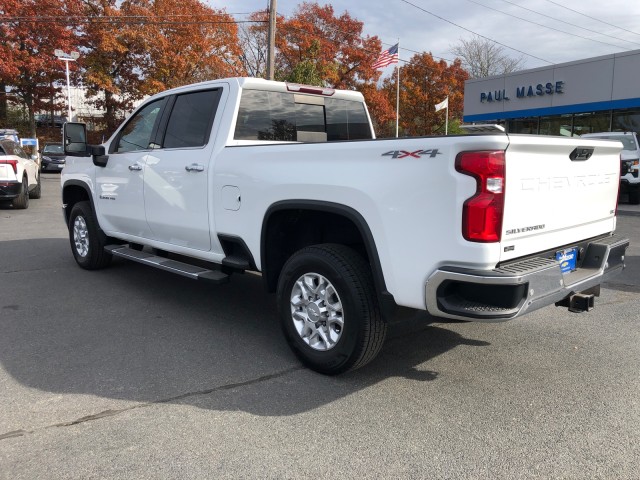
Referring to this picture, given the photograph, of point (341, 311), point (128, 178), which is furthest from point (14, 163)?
point (341, 311)

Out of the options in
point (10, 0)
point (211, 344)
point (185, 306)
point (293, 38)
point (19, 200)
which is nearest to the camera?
point (211, 344)

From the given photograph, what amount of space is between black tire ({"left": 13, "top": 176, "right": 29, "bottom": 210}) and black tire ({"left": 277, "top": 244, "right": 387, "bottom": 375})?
1177cm

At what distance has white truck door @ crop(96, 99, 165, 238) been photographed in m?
5.62

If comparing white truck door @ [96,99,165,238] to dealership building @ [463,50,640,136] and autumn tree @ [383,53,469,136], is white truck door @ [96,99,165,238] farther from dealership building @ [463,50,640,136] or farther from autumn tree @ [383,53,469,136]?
autumn tree @ [383,53,469,136]


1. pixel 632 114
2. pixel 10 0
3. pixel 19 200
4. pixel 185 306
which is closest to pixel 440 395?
pixel 185 306

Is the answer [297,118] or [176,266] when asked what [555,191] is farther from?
[176,266]

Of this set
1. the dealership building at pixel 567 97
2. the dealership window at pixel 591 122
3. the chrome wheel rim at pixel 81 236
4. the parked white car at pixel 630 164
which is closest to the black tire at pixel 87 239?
the chrome wheel rim at pixel 81 236

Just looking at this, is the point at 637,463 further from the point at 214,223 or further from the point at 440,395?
the point at 214,223

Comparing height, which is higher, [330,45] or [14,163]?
[330,45]

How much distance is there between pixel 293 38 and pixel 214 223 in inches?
1334

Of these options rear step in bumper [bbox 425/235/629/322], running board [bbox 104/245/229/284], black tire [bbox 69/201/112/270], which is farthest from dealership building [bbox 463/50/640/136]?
rear step in bumper [bbox 425/235/629/322]

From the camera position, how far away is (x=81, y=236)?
23.0 feet

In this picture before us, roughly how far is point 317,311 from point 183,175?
6.43ft

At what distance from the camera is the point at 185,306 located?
5508 mm
